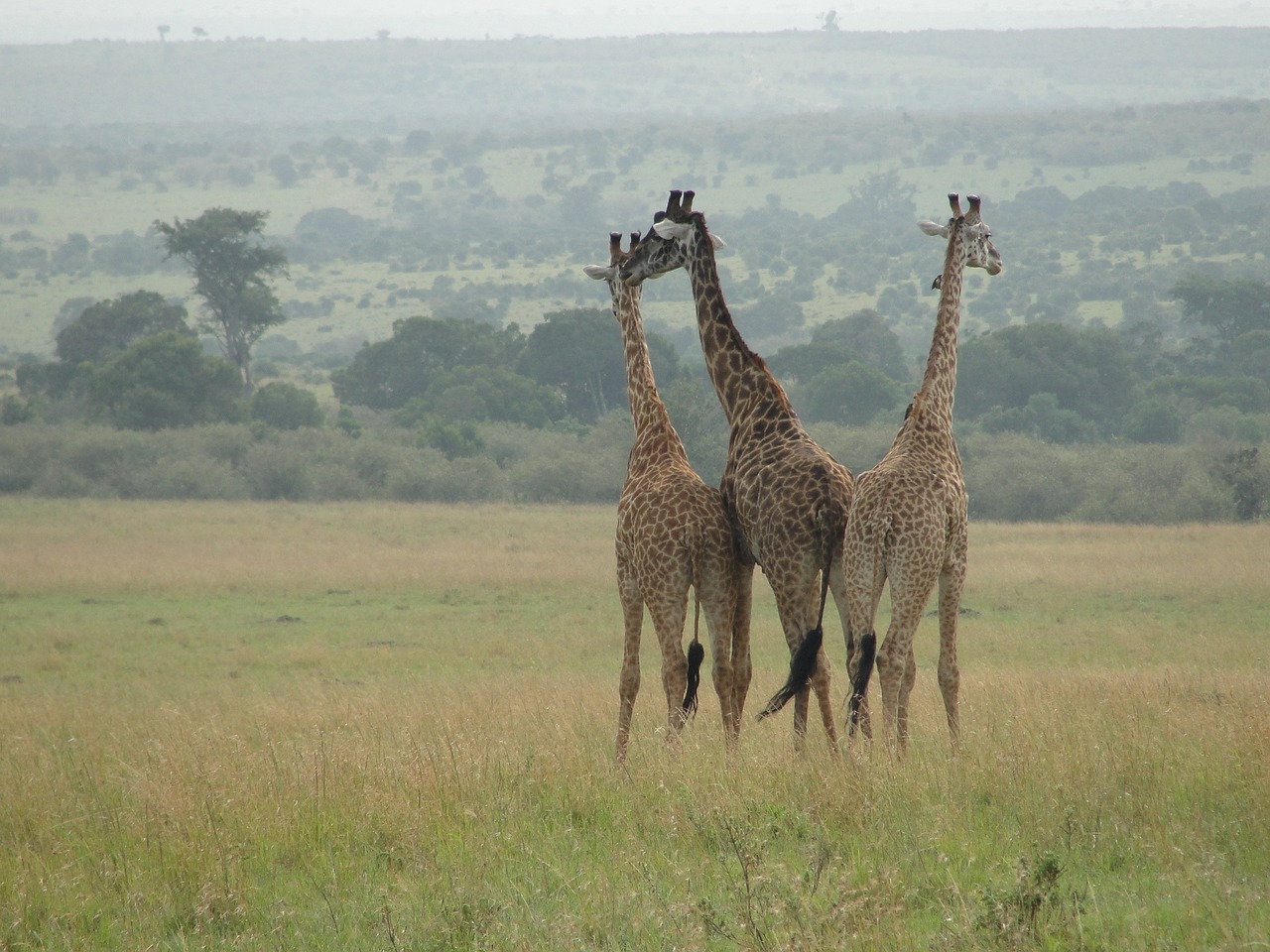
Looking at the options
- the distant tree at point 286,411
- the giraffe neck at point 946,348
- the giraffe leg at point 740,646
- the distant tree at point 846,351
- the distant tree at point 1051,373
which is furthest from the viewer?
the distant tree at point 846,351

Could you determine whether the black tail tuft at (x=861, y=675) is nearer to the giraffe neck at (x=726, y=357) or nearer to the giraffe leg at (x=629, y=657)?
the giraffe leg at (x=629, y=657)

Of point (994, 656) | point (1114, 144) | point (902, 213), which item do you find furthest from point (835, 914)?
point (1114, 144)

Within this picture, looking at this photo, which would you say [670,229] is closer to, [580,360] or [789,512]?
[789,512]

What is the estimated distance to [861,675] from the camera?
6441mm

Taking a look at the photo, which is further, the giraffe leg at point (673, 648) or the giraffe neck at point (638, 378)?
the giraffe neck at point (638, 378)

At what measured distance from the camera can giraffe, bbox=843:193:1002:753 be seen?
6.40 meters

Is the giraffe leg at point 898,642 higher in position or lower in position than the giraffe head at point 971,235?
lower

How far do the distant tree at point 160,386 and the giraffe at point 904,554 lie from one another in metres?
34.2

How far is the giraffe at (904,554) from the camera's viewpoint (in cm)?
640

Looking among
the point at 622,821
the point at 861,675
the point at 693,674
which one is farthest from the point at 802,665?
the point at 622,821

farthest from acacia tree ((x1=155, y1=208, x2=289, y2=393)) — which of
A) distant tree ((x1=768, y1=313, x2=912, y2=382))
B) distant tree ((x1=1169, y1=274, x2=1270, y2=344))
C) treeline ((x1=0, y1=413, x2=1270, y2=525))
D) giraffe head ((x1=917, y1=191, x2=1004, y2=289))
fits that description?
giraffe head ((x1=917, y1=191, x2=1004, y2=289))

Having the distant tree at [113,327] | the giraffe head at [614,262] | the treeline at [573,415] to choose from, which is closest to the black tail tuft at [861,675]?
the giraffe head at [614,262]

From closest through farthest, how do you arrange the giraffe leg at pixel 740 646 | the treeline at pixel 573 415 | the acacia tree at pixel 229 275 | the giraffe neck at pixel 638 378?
the giraffe leg at pixel 740 646, the giraffe neck at pixel 638 378, the treeline at pixel 573 415, the acacia tree at pixel 229 275

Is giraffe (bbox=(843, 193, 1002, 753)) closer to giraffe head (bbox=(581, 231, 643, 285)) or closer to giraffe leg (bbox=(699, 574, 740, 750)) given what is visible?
giraffe leg (bbox=(699, 574, 740, 750))
